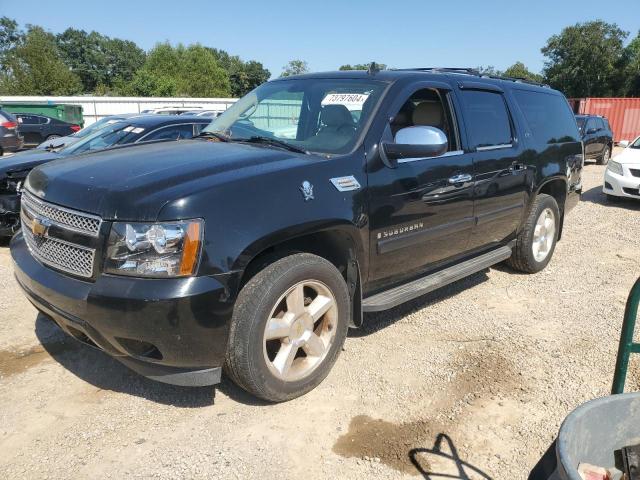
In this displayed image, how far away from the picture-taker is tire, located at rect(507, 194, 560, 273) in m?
5.27

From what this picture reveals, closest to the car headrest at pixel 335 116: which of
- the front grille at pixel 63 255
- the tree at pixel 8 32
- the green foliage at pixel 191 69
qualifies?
the front grille at pixel 63 255

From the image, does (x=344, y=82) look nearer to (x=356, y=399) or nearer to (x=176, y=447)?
(x=356, y=399)

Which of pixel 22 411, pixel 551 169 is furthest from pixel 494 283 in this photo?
pixel 22 411

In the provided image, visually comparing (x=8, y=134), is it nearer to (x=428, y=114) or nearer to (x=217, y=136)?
(x=217, y=136)

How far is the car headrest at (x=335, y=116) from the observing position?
3563mm

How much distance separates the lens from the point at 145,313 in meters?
2.47

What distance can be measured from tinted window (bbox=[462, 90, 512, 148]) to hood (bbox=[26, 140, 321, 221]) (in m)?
1.70

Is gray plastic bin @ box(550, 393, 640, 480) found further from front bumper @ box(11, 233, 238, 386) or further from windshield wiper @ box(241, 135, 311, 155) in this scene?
windshield wiper @ box(241, 135, 311, 155)

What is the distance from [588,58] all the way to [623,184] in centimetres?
4482

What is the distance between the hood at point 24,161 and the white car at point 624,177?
9.18 m

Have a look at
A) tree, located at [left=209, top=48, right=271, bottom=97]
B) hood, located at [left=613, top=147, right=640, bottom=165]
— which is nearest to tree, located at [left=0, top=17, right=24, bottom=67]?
tree, located at [left=209, top=48, right=271, bottom=97]

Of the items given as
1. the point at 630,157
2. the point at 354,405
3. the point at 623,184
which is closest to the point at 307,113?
the point at 354,405

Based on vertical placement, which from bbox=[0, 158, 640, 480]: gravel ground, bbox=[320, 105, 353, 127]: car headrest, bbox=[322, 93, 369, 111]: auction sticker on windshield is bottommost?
bbox=[0, 158, 640, 480]: gravel ground

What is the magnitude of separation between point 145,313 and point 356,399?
1.43m
